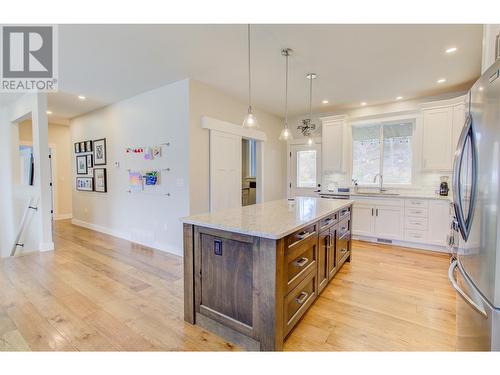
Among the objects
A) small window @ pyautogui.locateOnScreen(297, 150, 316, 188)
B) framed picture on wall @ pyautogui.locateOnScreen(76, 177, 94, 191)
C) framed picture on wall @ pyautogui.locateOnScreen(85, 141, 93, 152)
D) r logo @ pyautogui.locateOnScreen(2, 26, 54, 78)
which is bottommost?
framed picture on wall @ pyautogui.locateOnScreen(76, 177, 94, 191)

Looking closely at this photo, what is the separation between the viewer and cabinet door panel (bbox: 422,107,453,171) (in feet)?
13.2

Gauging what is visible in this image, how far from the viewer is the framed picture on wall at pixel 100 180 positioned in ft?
17.1

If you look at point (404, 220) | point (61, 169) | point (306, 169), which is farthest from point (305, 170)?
point (61, 169)

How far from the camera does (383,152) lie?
16.3 feet

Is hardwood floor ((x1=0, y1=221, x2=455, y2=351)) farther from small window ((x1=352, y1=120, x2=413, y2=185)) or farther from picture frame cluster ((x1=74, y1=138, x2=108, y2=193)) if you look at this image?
picture frame cluster ((x1=74, y1=138, x2=108, y2=193))

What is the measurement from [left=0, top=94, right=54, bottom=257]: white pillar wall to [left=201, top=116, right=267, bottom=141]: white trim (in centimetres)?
265

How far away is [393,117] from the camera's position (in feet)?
15.6

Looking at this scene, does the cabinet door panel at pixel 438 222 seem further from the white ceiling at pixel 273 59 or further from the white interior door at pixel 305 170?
the white interior door at pixel 305 170

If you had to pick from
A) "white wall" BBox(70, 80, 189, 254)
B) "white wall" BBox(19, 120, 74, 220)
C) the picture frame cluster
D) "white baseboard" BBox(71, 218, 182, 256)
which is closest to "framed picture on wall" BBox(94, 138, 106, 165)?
the picture frame cluster

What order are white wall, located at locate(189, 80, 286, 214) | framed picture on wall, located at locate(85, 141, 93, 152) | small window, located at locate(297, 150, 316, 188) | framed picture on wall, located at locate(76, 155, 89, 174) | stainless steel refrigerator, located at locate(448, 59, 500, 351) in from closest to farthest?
stainless steel refrigerator, located at locate(448, 59, 500, 351) < white wall, located at locate(189, 80, 286, 214) < framed picture on wall, located at locate(85, 141, 93, 152) < framed picture on wall, located at locate(76, 155, 89, 174) < small window, located at locate(297, 150, 316, 188)

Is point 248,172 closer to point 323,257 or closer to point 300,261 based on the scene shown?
point 323,257
